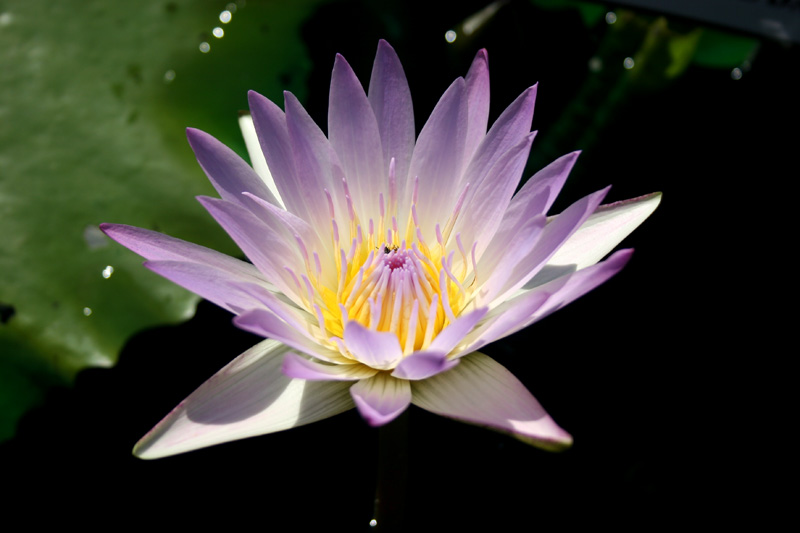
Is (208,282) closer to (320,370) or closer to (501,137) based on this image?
(320,370)

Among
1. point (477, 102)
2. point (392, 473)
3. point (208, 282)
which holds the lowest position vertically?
point (392, 473)

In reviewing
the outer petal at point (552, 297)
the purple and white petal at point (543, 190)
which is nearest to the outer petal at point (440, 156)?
the purple and white petal at point (543, 190)

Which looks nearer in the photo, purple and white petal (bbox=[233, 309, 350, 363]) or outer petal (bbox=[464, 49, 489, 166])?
purple and white petal (bbox=[233, 309, 350, 363])

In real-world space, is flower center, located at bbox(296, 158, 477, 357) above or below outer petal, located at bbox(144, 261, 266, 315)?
above

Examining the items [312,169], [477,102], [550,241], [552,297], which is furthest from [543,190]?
[312,169]

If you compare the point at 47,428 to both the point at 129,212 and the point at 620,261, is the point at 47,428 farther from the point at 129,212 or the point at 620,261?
the point at 620,261

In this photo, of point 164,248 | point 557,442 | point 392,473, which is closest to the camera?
point 557,442

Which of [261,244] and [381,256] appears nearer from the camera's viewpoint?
[261,244]

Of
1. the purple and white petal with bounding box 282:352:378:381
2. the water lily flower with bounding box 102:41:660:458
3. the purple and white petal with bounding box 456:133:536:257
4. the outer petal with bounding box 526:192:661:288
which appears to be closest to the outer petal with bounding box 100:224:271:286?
the water lily flower with bounding box 102:41:660:458

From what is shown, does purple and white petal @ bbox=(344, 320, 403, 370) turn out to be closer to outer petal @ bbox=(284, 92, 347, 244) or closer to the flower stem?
the flower stem
